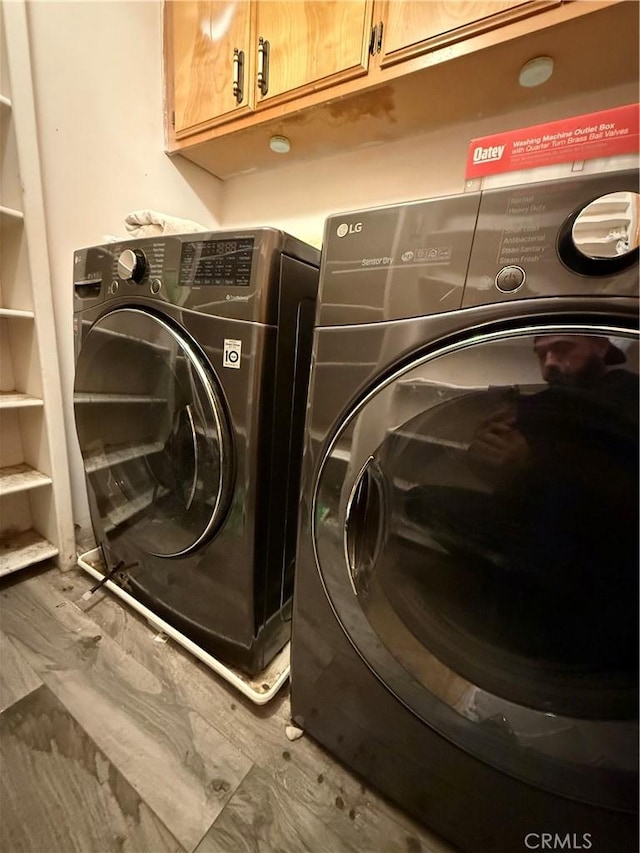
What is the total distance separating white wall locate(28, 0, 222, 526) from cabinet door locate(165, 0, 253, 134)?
9cm

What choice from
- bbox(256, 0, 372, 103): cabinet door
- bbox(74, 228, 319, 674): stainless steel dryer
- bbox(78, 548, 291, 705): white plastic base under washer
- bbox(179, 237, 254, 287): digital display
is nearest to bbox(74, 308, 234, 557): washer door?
bbox(74, 228, 319, 674): stainless steel dryer

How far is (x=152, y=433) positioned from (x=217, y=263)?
15.9 inches

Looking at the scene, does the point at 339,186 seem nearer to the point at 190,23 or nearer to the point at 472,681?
the point at 190,23

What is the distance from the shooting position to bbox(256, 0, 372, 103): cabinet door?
882mm

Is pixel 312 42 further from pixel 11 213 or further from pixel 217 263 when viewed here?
pixel 11 213

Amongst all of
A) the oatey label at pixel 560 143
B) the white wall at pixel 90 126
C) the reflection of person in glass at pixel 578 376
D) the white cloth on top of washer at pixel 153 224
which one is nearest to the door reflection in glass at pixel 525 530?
the reflection of person in glass at pixel 578 376

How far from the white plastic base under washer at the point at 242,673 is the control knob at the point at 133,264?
2.80 ft

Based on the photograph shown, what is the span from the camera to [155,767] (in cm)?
67

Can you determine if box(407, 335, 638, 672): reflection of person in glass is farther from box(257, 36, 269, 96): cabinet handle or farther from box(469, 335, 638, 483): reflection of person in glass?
box(257, 36, 269, 96): cabinet handle

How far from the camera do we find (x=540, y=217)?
0.38m

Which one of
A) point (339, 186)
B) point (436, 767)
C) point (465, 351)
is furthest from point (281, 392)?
point (339, 186)

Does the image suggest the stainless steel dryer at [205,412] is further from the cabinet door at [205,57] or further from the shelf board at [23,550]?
the cabinet door at [205,57]

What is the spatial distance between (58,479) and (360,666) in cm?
105

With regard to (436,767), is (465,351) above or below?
above
